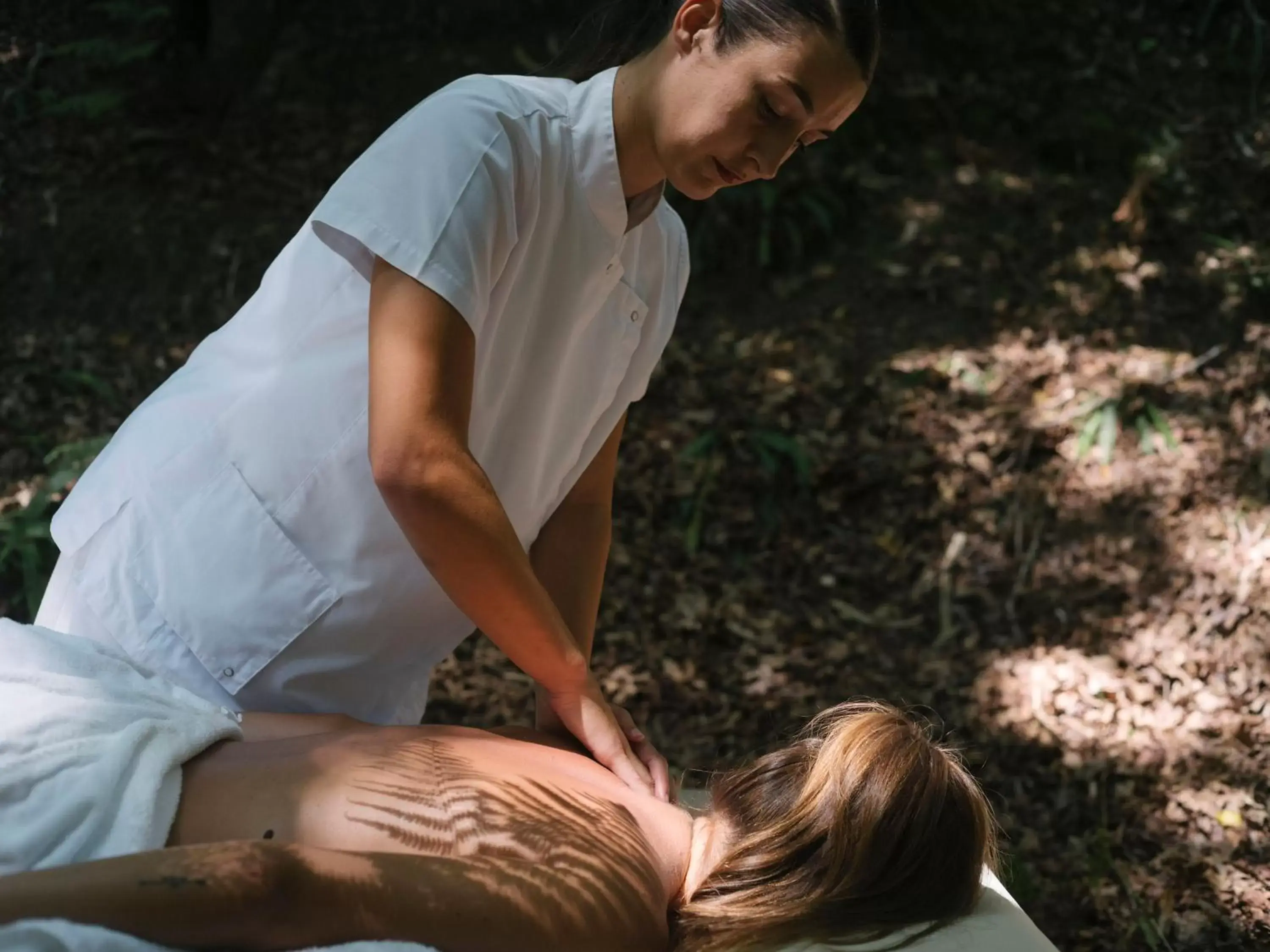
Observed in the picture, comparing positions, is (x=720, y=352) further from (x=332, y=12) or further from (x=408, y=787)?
(x=408, y=787)

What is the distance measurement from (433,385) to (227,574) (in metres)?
0.43

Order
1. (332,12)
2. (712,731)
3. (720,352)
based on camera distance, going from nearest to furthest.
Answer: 1. (712,731)
2. (720,352)
3. (332,12)

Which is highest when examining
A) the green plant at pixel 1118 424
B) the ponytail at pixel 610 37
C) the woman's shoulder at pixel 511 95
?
the ponytail at pixel 610 37

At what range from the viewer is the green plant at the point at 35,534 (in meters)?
3.31

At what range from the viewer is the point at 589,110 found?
162 centimetres

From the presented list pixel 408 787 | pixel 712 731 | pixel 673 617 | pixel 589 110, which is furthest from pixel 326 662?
pixel 673 617

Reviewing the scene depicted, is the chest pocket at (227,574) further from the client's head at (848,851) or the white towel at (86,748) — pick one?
the client's head at (848,851)

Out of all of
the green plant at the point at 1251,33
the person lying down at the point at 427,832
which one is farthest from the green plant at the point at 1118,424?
the person lying down at the point at 427,832

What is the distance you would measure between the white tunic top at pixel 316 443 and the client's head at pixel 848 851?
1.81 ft

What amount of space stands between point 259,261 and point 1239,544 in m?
3.25

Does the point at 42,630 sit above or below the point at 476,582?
below

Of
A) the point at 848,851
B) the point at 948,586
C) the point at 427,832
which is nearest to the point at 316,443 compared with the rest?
the point at 427,832

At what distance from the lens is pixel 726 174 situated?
1.55 m

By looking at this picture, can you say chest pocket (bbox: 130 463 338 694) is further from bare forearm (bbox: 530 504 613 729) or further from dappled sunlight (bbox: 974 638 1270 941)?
dappled sunlight (bbox: 974 638 1270 941)
